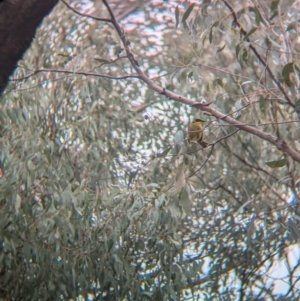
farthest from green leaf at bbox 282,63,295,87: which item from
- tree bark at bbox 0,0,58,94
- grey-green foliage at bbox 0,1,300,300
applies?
tree bark at bbox 0,0,58,94

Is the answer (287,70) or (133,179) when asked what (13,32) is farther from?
(133,179)

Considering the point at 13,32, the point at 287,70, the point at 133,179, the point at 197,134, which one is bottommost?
the point at 13,32

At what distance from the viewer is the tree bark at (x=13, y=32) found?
1732 mm

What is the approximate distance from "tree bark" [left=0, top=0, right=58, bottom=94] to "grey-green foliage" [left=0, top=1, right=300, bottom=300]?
1405mm

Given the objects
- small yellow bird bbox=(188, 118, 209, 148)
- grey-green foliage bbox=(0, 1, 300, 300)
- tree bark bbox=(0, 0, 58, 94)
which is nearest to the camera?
tree bark bbox=(0, 0, 58, 94)

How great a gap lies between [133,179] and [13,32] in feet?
8.16

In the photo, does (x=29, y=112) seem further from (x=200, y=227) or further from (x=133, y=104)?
(x=200, y=227)

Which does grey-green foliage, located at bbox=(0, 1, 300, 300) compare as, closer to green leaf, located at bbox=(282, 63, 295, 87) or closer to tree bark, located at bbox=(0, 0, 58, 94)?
green leaf, located at bbox=(282, 63, 295, 87)

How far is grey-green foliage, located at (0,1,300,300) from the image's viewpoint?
3.95m

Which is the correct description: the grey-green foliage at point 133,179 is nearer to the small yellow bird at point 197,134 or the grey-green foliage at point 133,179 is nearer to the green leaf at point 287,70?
the green leaf at point 287,70

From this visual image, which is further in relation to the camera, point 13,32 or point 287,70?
point 287,70

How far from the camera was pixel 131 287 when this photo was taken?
408 cm

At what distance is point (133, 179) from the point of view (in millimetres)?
4180

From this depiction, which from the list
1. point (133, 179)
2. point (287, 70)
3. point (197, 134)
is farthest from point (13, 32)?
point (133, 179)
